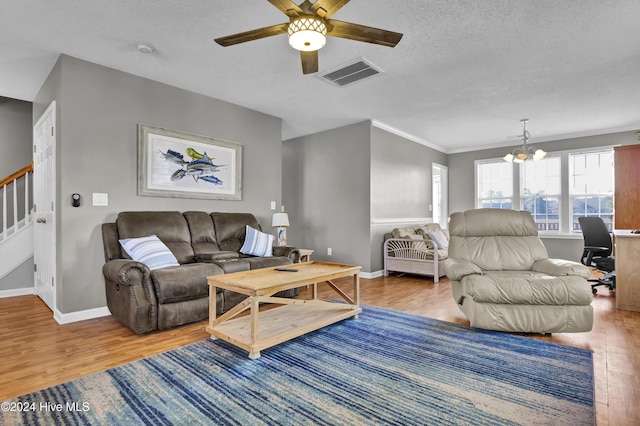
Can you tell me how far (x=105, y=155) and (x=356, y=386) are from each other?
3.18 m

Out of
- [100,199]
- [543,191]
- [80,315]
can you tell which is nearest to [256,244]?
[100,199]

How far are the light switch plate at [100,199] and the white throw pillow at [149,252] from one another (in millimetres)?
510

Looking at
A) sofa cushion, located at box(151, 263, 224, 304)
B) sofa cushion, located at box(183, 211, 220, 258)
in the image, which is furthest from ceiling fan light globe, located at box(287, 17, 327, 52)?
sofa cushion, located at box(183, 211, 220, 258)

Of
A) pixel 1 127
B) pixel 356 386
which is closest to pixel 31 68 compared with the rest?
pixel 1 127

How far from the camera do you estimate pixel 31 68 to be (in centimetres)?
340

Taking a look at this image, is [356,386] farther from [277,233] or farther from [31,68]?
[31,68]

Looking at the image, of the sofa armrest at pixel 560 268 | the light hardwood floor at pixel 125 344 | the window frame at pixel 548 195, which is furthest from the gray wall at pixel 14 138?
the window frame at pixel 548 195

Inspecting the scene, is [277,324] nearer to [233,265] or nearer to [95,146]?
[233,265]

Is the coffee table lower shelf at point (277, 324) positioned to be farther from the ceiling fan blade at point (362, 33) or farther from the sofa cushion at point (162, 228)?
the ceiling fan blade at point (362, 33)

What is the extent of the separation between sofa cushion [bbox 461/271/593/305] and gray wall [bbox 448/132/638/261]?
174 inches

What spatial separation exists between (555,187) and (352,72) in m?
5.29

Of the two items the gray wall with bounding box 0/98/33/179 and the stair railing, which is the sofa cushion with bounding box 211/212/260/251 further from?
the gray wall with bounding box 0/98/33/179

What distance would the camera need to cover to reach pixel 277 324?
270 centimetres

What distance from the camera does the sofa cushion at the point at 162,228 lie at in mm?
3238
